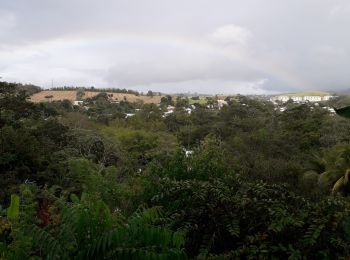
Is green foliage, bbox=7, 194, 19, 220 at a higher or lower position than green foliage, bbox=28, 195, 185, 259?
higher

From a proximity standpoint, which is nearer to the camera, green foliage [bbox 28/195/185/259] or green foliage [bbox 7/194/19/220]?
green foliage [bbox 28/195/185/259]

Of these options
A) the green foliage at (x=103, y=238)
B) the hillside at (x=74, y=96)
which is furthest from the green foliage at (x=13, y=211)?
the hillside at (x=74, y=96)

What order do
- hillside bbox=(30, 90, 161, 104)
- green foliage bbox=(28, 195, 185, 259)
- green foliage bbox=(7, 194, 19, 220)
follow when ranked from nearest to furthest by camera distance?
green foliage bbox=(28, 195, 185, 259)
green foliage bbox=(7, 194, 19, 220)
hillside bbox=(30, 90, 161, 104)

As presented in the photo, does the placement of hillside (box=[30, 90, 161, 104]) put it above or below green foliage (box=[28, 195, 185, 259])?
below

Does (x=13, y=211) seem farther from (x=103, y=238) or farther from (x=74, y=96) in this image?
(x=74, y=96)

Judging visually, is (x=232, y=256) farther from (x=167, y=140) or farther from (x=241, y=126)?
(x=167, y=140)

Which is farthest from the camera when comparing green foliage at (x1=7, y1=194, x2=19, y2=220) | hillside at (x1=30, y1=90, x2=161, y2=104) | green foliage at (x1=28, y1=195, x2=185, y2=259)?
hillside at (x1=30, y1=90, x2=161, y2=104)

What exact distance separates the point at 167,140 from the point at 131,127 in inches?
406

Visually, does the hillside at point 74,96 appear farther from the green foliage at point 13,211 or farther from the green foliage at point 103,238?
the green foliage at point 103,238

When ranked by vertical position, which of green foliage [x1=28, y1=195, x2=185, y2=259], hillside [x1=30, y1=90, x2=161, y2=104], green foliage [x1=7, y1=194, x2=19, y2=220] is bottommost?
hillside [x1=30, y1=90, x2=161, y2=104]

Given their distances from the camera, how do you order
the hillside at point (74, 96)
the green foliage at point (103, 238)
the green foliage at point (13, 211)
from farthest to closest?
the hillside at point (74, 96) < the green foliage at point (13, 211) < the green foliage at point (103, 238)

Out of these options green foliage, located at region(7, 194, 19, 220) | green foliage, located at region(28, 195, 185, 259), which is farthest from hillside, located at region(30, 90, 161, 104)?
green foliage, located at region(28, 195, 185, 259)

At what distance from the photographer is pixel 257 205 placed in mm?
4242

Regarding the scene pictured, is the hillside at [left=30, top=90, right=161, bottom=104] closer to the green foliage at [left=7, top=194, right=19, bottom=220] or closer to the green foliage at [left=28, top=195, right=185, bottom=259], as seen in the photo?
the green foliage at [left=7, top=194, right=19, bottom=220]
